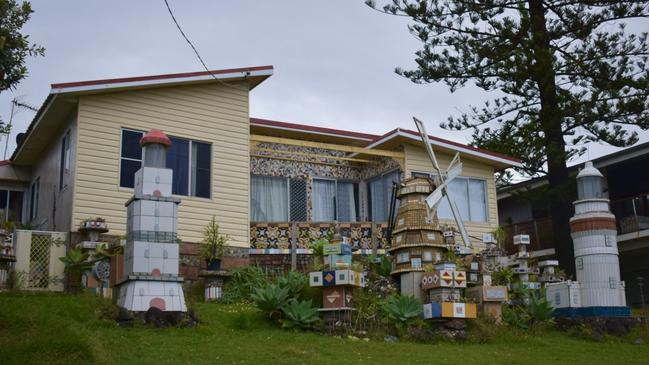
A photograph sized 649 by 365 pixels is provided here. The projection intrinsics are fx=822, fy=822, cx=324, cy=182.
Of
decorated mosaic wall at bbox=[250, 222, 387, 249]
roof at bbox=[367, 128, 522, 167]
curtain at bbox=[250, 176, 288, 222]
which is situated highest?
roof at bbox=[367, 128, 522, 167]

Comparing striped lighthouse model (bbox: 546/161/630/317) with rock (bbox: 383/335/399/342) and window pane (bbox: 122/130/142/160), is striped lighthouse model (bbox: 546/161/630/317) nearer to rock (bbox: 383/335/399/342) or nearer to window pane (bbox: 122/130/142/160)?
rock (bbox: 383/335/399/342)

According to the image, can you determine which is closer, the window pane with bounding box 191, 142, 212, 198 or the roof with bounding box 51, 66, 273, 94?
the roof with bounding box 51, 66, 273, 94

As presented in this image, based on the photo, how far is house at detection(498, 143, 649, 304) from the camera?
2761 centimetres

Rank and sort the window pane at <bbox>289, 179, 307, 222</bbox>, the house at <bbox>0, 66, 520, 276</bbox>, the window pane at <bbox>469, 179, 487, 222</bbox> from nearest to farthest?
the house at <bbox>0, 66, 520, 276</bbox>, the window pane at <bbox>289, 179, 307, 222</bbox>, the window pane at <bbox>469, 179, 487, 222</bbox>

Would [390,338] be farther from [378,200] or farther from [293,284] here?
[378,200]

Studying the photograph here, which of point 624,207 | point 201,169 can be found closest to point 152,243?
point 201,169

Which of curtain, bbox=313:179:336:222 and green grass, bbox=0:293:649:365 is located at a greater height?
curtain, bbox=313:179:336:222

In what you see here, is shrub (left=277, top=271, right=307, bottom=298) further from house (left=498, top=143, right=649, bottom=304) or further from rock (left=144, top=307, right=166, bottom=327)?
house (left=498, top=143, right=649, bottom=304)

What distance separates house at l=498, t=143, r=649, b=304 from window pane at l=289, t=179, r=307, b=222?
7.73m

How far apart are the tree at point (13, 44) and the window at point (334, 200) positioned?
1282 centimetres

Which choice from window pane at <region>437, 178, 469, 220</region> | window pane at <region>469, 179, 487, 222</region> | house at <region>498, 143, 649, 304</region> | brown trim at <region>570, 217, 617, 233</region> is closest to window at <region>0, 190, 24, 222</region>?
window pane at <region>437, 178, 469, 220</region>

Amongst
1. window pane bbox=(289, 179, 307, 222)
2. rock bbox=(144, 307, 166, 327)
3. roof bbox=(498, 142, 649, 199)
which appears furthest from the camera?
roof bbox=(498, 142, 649, 199)

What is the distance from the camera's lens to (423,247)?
17172 millimetres

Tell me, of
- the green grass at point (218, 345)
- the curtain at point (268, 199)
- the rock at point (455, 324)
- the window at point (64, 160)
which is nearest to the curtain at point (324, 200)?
the curtain at point (268, 199)
